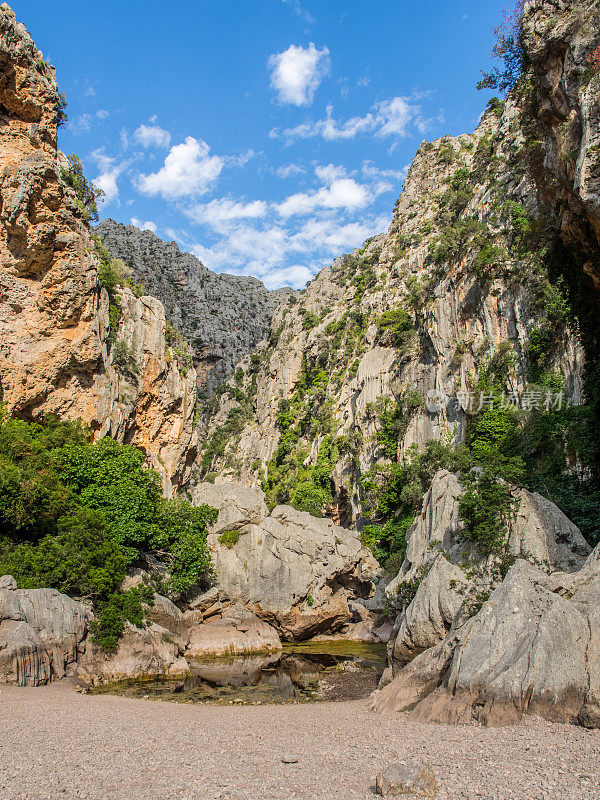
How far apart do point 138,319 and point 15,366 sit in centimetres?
1042

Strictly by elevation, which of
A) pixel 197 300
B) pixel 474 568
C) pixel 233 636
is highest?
pixel 197 300

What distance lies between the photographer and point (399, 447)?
45938 mm

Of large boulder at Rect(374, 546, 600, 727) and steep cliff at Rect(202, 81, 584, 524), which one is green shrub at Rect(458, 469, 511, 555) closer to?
large boulder at Rect(374, 546, 600, 727)

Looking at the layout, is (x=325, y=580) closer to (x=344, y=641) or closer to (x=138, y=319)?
(x=344, y=641)

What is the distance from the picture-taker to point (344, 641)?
28.4m

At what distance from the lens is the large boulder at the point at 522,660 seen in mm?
9117

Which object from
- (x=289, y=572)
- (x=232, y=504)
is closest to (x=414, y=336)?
(x=232, y=504)

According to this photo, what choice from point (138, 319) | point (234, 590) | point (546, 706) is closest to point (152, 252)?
point (138, 319)

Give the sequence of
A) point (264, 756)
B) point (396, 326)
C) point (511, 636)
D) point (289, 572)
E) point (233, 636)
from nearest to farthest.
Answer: point (264, 756) < point (511, 636) < point (233, 636) < point (289, 572) < point (396, 326)

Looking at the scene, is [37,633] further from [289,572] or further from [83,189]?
[83,189]

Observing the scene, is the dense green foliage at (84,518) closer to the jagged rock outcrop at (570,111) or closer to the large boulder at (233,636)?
the large boulder at (233,636)

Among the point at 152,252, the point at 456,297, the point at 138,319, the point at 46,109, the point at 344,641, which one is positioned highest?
the point at 152,252

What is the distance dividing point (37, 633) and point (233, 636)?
11.3 meters

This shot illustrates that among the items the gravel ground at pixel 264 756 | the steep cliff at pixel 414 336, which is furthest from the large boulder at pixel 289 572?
the gravel ground at pixel 264 756
